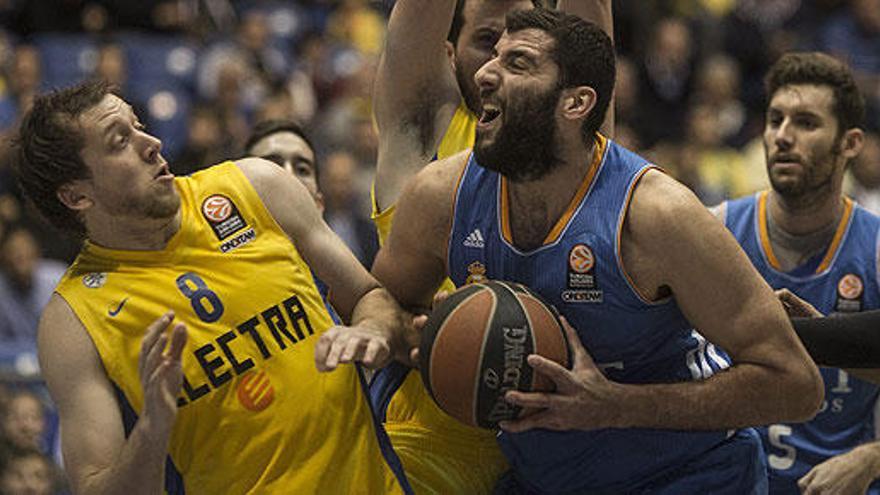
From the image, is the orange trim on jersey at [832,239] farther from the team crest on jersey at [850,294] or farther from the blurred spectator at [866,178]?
the blurred spectator at [866,178]

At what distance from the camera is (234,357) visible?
4.48m

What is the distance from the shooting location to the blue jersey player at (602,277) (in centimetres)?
418

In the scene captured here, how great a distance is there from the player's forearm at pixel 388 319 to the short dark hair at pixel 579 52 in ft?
2.76

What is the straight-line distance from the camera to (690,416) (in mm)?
4297

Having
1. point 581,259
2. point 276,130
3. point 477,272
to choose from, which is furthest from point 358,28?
point 581,259

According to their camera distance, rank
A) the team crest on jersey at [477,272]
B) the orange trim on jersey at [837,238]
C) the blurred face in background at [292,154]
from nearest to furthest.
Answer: the team crest on jersey at [477,272] < the orange trim on jersey at [837,238] < the blurred face in background at [292,154]

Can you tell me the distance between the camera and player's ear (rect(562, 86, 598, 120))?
4375mm

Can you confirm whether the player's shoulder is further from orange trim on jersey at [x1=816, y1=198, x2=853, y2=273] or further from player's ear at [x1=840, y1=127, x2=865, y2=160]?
player's ear at [x1=840, y1=127, x2=865, y2=160]

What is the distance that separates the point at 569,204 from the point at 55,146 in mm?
1619

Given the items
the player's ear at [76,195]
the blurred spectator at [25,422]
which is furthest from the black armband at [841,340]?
the blurred spectator at [25,422]

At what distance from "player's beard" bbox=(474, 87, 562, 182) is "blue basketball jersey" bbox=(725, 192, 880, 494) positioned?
1.91 meters

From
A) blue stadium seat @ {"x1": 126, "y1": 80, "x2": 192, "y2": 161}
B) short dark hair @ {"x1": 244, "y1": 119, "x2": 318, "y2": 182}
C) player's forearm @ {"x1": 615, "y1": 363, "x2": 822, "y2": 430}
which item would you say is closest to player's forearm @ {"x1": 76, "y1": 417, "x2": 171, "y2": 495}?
player's forearm @ {"x1": 615, "y1": 363, "x2": 822, "y2": 430}

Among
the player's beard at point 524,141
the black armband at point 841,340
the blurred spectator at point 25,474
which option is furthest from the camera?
the blurred spectator at point 25,474

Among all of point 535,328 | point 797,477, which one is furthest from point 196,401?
point 797,477
